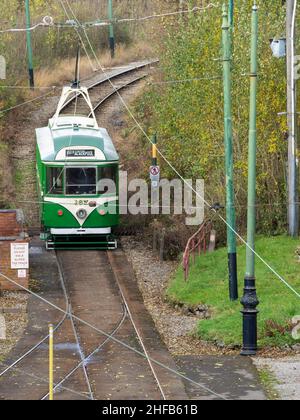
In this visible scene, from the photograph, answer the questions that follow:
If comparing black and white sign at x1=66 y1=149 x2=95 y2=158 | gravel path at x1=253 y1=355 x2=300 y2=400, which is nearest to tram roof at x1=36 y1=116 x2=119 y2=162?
black and white sign at x1=66 y1=149 x2=95 y2=158

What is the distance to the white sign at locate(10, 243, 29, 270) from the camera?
98.6 feet

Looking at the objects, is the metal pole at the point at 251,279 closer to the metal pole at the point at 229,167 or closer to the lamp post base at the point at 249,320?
the lamp post base at the point at 249,320

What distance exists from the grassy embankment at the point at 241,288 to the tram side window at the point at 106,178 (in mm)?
3968

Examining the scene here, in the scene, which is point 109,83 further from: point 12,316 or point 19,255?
point 12,316

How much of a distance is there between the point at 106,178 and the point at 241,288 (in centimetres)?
777

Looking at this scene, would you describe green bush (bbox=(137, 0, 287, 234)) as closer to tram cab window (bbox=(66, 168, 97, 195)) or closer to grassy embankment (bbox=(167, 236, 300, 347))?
grassy embankment (bbox=(167, 236, 300, 347))

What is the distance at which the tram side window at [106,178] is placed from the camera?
3438cm

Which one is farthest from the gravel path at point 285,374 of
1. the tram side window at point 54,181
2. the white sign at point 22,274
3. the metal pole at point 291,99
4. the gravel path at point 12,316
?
the tram side window at point 54,181

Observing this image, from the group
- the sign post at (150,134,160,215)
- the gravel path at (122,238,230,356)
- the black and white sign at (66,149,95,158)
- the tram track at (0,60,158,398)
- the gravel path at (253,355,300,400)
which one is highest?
the tram track at (0,60,158,398)

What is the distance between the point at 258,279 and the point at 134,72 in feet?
98.8

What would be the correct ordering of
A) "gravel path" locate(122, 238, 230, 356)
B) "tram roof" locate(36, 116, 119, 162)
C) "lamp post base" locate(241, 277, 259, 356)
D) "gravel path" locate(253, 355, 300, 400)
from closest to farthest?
"gravel path" locate(253, 355, 300, 400) → "lamp post base" locate(241, 277, 259, 356) → "gravel path" locate(122, 238, 230, 356) → "tram roof" locate(36, 116, 119, 162)

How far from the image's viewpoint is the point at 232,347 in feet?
79.4

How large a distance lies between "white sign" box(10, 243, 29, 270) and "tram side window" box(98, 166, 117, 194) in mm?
4919

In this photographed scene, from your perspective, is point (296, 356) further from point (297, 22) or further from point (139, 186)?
point (139, 186)
